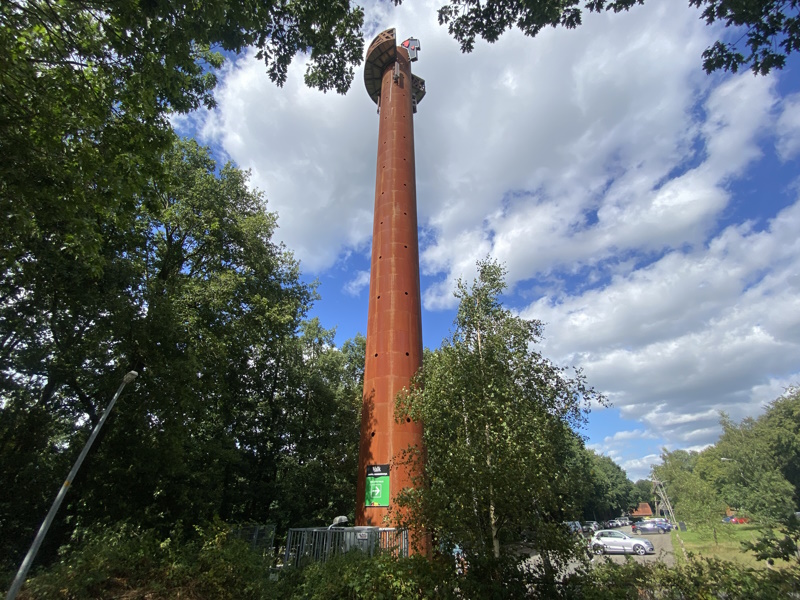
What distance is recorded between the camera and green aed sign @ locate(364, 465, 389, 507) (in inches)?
556

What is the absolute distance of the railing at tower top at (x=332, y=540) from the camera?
37.3 ft

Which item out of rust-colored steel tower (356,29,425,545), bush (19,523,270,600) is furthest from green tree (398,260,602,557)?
bush (19,523,270,600)

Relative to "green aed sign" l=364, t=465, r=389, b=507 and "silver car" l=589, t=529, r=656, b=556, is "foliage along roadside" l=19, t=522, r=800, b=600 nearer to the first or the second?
"green aed sign" l=364, t=465, r=389, b=507

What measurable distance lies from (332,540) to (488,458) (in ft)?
25.1

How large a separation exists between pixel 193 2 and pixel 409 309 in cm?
1370

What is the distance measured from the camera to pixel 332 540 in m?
12.2

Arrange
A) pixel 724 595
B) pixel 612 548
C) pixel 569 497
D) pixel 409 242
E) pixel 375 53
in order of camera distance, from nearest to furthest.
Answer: pixel 724 595, pixel 569 497, pixel 409 242, pixel 612 548, pixel 375 53

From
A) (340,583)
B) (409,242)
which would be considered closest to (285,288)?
(409,242)

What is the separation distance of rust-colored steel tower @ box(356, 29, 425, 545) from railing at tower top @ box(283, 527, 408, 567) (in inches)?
59.7

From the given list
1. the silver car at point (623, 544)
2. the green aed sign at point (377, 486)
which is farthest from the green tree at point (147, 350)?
the silver car at point (623, 544)

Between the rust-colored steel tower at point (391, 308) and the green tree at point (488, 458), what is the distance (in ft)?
8.84

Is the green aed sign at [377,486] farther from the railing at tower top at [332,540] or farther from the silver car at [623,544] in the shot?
the silver car at [623,544]

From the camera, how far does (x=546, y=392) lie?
10.4 metres

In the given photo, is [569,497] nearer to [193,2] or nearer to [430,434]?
[430,434]
